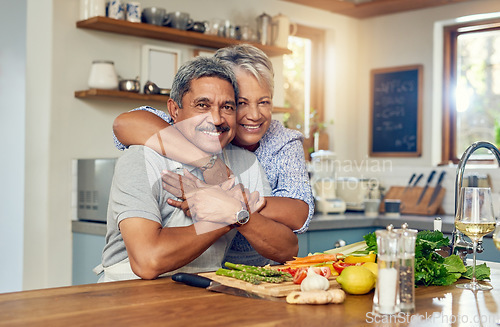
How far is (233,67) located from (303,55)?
127 inches

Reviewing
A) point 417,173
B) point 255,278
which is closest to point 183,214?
point 255,278

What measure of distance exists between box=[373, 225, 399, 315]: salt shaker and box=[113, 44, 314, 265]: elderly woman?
70 cm

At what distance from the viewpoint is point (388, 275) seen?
1207 millimetres

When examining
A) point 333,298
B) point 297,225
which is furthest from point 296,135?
point 333,298

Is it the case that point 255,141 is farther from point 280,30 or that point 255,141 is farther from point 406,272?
point 280,30

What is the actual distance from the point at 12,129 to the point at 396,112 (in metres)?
3.11

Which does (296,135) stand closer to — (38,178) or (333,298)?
(333,298)

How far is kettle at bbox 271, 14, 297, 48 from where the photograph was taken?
4.43 m

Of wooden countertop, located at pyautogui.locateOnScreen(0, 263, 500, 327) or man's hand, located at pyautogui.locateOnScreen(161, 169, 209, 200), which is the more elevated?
man's hand, located at pyautogui.locateOnScreen(161, 169, 209, 200)

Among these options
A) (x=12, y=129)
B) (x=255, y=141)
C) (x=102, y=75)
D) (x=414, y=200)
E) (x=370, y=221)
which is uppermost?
(x=102, y=75)

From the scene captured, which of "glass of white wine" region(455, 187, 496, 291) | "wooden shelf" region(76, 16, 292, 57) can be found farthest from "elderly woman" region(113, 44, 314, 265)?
"wooden shelf" region(76, 16, 292, 57)

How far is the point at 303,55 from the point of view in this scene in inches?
205

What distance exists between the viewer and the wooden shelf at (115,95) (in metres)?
3.43

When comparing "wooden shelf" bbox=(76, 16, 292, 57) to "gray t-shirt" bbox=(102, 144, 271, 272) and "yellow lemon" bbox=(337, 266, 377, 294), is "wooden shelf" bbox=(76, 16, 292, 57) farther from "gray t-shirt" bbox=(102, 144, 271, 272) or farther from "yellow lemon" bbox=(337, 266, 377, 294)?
"yellow lemon" bbox=(337, 266, 377, 294)
